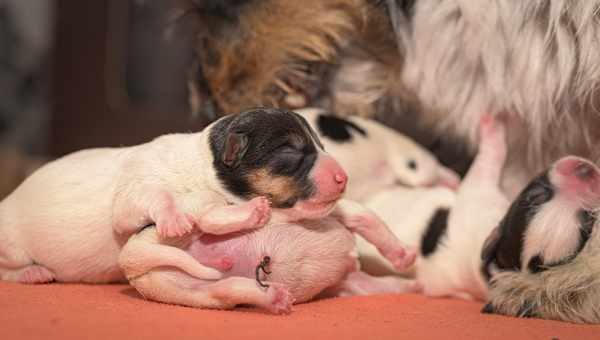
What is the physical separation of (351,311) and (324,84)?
95 centimetres

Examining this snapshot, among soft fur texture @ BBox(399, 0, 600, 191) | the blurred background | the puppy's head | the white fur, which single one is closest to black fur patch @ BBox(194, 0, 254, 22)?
soft fur texture @ BBox(399, 0, 600, 191)

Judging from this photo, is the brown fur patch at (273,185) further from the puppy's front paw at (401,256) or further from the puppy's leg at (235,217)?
the puppy's front paw at (401,256)

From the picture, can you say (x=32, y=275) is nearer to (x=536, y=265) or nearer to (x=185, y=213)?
(x=185, y=213)

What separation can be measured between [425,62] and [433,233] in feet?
1.38

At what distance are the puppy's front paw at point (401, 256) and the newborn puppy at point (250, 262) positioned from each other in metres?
0.08


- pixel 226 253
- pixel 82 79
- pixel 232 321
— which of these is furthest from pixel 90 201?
pixel 82 79

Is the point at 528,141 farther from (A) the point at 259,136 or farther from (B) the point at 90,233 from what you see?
(B) the point at 90,233

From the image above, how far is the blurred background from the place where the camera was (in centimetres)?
377

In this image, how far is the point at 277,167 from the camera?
1.35 metres

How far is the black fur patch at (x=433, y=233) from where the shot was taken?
1.84 metres

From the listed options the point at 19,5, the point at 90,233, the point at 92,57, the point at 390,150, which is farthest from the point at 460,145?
the point at 19,5

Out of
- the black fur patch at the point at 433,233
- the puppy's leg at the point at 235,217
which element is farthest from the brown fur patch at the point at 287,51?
the puppy's leg at the point at 235,217

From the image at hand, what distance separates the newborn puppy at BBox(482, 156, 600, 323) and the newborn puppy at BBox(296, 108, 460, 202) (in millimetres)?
489

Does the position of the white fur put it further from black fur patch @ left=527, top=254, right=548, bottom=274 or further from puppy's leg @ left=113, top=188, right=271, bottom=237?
black fur patch @ left=527, top=254, right=548, bottom=274
